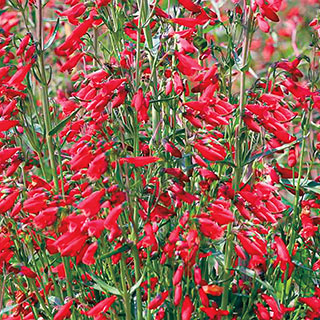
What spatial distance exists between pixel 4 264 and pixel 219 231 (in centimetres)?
116

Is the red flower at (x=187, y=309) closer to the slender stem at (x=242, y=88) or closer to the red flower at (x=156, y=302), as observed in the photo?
the red flower at (x=156, y=302)

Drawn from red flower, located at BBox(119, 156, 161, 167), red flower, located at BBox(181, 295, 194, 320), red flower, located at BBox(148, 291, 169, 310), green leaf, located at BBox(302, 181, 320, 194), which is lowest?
red flower, located at BBox(181, 295, 194, 320)

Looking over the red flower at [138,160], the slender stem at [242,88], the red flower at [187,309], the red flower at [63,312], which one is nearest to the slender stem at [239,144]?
the slender stem at [242,88]

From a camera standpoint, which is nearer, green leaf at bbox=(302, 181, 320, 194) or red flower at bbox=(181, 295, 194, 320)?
red flower at bbox=(181, 295, 194, 320)

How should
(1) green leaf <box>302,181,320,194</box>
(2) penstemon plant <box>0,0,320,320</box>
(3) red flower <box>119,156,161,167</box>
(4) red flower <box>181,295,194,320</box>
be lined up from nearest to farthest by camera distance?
(3) red flower <box>119,156,161,167</box> < (2) penstemon plant <box>0,0,320,320</box> < (4) red flower <box>181,295,194,320</box> < (1) green leaf <box>302,181,320,194</box>

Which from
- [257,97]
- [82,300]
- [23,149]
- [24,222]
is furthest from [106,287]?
[257,97]

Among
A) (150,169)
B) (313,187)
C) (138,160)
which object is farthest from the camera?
(313,187)

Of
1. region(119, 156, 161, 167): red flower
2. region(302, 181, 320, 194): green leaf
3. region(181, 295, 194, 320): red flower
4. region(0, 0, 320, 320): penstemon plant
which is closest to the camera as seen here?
region(119, 156, 161, 167): red flower

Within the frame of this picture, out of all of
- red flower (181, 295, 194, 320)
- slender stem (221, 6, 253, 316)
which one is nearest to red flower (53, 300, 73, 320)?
red flower (181, 295, 194, 320)

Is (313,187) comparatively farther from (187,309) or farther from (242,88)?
(187,309)

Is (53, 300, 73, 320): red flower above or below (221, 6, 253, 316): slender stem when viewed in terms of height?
below

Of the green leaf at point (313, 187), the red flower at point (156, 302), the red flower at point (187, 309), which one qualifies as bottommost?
the red flower at point (187, 309)

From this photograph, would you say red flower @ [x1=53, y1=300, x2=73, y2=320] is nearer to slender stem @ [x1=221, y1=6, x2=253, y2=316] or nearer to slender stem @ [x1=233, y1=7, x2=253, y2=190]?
slender stem @ [x1=221, y1=6, x2=253, y2=316]

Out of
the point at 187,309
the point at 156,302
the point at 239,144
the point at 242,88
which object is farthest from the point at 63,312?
the point at 242,88
